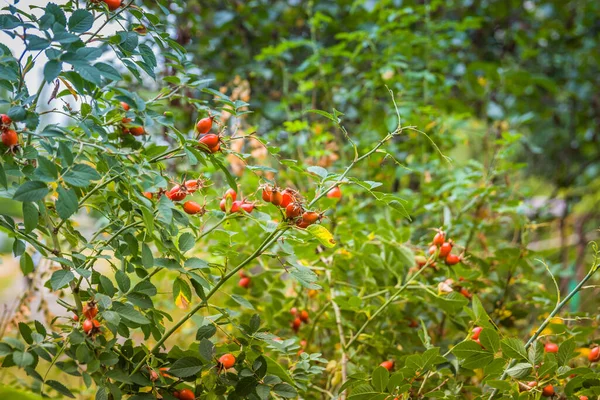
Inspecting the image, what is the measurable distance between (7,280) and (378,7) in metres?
1.55

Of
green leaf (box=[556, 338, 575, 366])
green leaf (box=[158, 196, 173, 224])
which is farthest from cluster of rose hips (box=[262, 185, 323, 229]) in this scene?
green leaf (box=[556, 338, 575, 366])

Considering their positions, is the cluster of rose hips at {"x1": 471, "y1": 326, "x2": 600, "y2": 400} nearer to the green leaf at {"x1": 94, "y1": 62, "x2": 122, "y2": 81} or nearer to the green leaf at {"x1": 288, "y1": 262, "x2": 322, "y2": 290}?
the green leaf at {"x1": 288, "y1": 262, "x2": 322, "y2": 290}

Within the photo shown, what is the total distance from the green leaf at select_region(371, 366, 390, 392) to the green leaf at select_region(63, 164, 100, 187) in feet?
1.19

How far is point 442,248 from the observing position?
0.79 metres

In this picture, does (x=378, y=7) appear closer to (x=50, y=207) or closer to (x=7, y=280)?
(x=50, y=207)

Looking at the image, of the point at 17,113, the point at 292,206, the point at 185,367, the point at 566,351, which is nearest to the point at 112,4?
the point at 17,113

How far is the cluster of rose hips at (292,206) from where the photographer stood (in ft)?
1.79

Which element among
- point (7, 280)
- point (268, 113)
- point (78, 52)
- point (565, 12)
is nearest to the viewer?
point (78, 52)

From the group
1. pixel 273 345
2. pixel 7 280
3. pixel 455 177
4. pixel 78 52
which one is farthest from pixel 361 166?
pixel 7 280

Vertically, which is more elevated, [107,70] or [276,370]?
[107,70]

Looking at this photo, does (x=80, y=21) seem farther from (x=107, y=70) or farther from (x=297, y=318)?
(x=297, y=318)

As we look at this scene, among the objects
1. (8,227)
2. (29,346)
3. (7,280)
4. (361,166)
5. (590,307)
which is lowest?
(590,307)

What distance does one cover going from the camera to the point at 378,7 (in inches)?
57.1

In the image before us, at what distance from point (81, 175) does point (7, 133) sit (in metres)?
0.08
